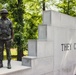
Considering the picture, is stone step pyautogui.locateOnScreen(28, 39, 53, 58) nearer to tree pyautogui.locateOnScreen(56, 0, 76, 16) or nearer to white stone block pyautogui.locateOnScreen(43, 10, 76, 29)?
white stone block pyautogui.locateOnScreen(43, 10, 76, 29)

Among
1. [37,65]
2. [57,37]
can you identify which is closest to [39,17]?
[57,37]

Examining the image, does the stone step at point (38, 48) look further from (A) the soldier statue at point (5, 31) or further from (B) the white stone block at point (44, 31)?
(A) the soldier statue at point (5, 31)

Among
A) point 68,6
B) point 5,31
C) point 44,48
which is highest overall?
point 68,6

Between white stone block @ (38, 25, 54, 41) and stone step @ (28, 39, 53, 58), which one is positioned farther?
white stone block @ (38, 25, 54, 41)

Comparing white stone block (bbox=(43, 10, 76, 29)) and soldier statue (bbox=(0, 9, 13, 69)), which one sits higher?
white stone block (bbox=(43, 10, 76, 29))

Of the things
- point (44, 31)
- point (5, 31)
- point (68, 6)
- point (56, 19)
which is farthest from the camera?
point (68, 6)

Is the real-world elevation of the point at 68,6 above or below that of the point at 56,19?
above

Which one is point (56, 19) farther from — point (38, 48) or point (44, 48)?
point (38, 48)

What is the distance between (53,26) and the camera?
636 cm

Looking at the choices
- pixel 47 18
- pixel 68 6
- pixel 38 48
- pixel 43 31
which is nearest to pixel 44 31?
pixel 43 31

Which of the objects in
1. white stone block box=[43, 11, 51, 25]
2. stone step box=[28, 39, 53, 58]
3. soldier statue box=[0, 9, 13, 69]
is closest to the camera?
soldier statue box=[0, 9, 13, 69]

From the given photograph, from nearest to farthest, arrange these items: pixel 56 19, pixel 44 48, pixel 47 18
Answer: pixel 44 48 < pixel 47 18 < pixel 56 19

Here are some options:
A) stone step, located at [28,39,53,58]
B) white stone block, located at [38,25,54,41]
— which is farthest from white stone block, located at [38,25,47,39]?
stone step, located at [28,39,53,58]

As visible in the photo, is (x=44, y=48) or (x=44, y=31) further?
(x=44, y=31)
